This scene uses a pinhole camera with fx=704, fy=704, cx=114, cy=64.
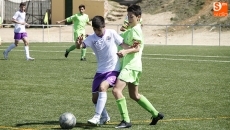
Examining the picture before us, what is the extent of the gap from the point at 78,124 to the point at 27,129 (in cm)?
101

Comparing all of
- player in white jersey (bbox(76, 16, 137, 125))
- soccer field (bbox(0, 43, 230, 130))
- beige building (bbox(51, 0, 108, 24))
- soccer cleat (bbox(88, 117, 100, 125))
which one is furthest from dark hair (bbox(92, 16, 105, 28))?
beige building (bbox(51, 0, 108, 24))

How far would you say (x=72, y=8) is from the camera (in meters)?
67.2

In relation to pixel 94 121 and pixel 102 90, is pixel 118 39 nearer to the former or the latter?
pixel 102 90

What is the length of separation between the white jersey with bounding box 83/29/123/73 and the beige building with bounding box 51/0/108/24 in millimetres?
54476

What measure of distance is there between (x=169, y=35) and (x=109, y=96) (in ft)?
141

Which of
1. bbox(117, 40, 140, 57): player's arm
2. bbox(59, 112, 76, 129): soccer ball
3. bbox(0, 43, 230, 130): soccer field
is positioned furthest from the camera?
bbox(0, 43, 230, 130): soccer field

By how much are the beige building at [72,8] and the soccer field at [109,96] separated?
40083 mm

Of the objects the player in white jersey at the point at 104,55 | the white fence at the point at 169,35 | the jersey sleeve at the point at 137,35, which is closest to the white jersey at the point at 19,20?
the player in white jersey at the point at 104,55

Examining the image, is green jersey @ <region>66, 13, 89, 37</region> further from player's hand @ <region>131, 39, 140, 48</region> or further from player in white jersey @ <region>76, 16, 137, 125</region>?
player's hand @ <region>131, 39, 140, 48</region>

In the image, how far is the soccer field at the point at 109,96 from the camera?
11883 mm

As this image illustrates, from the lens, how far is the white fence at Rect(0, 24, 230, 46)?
54.5m

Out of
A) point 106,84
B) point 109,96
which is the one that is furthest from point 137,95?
point 109,96

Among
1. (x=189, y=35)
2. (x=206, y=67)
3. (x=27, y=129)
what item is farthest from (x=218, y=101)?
(x=189, y=35)

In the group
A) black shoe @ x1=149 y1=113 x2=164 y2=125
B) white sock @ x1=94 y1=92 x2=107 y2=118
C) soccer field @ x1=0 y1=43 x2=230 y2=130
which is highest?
white sock @ x1=94 y1=92 x2=107 y2=118
